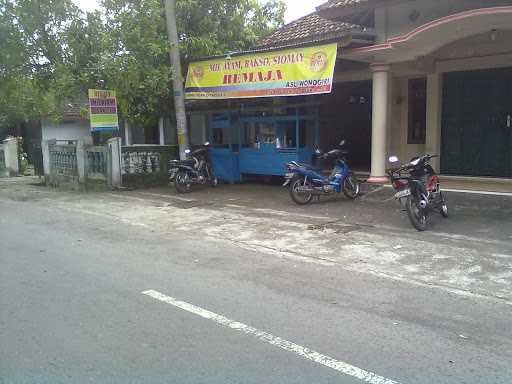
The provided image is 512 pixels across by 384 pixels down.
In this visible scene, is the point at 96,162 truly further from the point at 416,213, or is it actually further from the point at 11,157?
the point at 416,213

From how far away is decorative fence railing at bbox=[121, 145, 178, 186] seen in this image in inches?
589

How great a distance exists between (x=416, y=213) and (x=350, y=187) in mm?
3043

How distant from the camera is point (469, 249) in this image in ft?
23.5

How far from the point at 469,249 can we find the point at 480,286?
1.59 metres

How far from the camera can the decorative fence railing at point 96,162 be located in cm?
1468

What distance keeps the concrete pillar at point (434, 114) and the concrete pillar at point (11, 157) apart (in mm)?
16361

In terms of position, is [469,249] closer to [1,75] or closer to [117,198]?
[117,198]

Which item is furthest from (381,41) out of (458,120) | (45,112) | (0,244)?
(45,112)

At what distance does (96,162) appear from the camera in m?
14.9

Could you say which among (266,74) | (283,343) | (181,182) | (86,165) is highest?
(266,74)

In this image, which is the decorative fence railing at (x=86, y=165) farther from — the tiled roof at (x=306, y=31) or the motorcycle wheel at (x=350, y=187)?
the motorcycle wheel at (x=350, y=187)

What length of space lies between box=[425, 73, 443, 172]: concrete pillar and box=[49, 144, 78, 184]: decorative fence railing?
9958 mm

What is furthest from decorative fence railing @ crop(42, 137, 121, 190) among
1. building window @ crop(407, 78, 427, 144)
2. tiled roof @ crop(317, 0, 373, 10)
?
building window @ crop(407, 78, 427, 144)

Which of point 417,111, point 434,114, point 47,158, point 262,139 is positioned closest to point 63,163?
point 47,158
